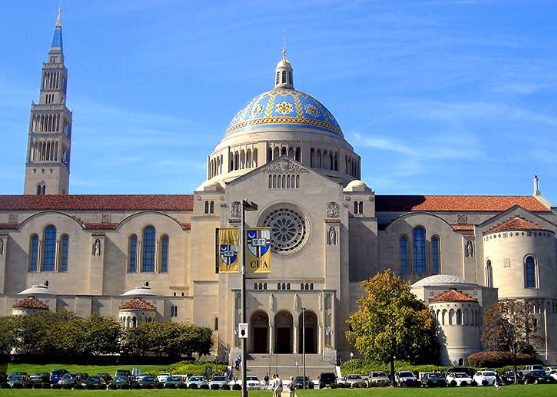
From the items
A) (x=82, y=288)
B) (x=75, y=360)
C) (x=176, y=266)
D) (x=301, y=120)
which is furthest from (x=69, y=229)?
(x=301, y=120)

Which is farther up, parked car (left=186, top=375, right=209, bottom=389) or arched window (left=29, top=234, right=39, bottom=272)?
arched window (left=29, top=234, right=39, bottom=272)

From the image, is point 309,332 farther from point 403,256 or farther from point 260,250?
point 260,250

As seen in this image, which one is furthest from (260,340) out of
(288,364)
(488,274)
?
(488,274)

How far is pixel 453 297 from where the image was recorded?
75875mm

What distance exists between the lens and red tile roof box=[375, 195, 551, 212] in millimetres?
92688

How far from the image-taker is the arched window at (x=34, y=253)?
90625 mm

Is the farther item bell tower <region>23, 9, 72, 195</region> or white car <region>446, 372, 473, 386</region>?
bell tower <region>23, 9, 72, 195</region>

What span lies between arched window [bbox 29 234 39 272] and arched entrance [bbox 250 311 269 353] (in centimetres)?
2568

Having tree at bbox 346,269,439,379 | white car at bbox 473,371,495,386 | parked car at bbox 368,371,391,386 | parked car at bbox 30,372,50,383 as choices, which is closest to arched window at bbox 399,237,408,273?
tree at bbox 346,269,439,379

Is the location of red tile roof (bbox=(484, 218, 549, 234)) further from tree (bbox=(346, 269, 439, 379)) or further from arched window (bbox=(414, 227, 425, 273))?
tree (bbox=(346, 269, 439, 379))

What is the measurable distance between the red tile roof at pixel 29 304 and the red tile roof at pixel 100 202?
→ 1456 cm

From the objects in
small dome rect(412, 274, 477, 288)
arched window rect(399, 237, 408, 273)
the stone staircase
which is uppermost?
arched window rect(399, 237, 408, 273)

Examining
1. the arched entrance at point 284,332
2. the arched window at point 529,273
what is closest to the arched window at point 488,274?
the arched window at point 529,273

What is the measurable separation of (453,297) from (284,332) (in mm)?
17185
